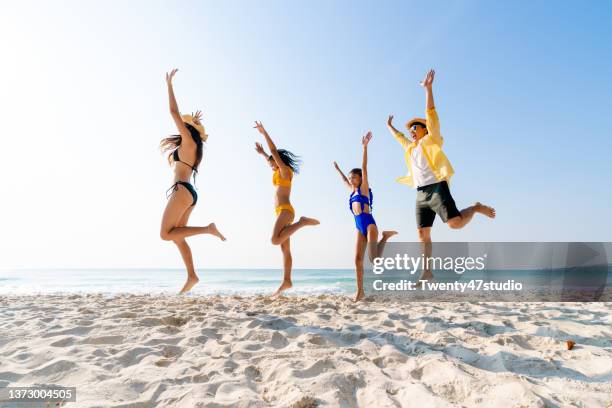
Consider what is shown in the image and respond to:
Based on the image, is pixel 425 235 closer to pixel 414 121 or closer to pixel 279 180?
pixel 414 121

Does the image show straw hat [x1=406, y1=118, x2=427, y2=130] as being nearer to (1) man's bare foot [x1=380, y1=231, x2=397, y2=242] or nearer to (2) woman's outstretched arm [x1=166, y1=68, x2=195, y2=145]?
(1) man's bare foot [x1=380, y1=231, x2=397, y2=242]

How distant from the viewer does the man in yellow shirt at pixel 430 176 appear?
4578 millimetres

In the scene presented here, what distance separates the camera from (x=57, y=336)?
2.82 metres

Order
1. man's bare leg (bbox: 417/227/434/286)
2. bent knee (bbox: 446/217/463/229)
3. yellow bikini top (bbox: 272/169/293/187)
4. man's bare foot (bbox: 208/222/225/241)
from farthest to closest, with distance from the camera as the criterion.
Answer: yellow bikini top (bbox: 272/169/293/187), man's bare leg (bbox: 417/227/434/286), man's bare foot (bbox: 208/222/225/241), bent knee (bbox: 446/217/463/229)

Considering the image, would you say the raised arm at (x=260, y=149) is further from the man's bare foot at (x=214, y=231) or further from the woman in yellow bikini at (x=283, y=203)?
the man's bare foot at (x=214, y=231)

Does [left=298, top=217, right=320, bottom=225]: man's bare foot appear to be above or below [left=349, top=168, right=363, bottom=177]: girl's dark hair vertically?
below

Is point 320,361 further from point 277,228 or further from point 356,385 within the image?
point 277,228

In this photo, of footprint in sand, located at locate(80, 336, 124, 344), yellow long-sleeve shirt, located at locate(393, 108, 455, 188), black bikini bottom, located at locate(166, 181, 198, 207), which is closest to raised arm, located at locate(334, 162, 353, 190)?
yellow long-sleeve shirt, located at locate(393, 108, 455, 188)

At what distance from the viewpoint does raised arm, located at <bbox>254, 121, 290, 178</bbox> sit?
511cm

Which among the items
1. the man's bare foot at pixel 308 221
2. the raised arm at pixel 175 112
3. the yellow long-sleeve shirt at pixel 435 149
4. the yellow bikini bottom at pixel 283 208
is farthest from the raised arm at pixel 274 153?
the yellow long-sleeve shirt at pixel 435 149

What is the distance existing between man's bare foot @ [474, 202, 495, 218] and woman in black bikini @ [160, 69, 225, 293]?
11.2 ft

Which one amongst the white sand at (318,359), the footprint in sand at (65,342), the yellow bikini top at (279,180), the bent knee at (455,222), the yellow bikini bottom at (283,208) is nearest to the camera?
the white sand at (318,359)

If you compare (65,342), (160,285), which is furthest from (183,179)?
(160,285)

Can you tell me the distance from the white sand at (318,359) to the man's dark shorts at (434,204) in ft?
4.51
